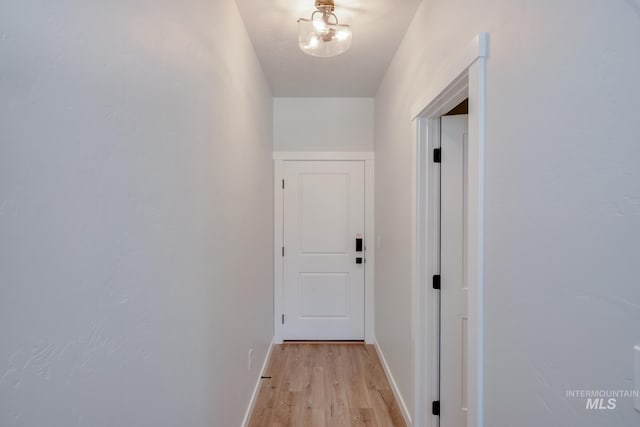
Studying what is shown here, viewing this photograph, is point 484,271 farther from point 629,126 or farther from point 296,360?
point 296,360

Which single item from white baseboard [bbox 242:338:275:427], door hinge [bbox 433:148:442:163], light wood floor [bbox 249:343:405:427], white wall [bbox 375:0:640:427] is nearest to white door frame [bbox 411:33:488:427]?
door hinge [bbox 433:148:442:163]

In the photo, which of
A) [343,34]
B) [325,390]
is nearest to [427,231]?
[343,34]

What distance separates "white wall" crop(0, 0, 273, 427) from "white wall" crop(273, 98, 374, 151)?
187 centimetres

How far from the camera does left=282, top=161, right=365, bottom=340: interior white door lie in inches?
138

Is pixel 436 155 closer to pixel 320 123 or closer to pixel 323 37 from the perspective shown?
pixel 323 37

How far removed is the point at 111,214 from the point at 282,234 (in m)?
2.75

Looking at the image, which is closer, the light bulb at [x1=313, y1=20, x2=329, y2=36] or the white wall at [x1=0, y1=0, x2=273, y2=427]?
the white wall at [x1=0, y1=0, x2=273, y2=427]

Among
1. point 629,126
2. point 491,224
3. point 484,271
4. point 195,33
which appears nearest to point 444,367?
point 484,271

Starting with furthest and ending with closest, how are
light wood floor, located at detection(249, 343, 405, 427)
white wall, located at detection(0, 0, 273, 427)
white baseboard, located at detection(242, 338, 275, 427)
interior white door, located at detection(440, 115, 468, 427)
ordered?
light wood floor, located at detection(249, 343, 405, 427)
white baseboard, located at detection(242, 338, 275, 427)
interior white door, located at detection(440, 115, 468, 427)
white wall, located at detection(0, 0, 273, 427)

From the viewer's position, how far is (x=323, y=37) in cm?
180

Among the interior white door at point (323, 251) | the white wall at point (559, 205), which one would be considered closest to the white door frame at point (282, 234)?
the interior white door at point (323, 251)

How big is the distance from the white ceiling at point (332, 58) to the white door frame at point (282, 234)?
0.62 m

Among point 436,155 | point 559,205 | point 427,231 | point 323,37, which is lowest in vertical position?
point 427,231

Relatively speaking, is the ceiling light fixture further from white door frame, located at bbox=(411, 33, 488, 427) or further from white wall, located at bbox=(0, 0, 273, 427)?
white door frame, located at bbox=(411, 33, 488, 427)
